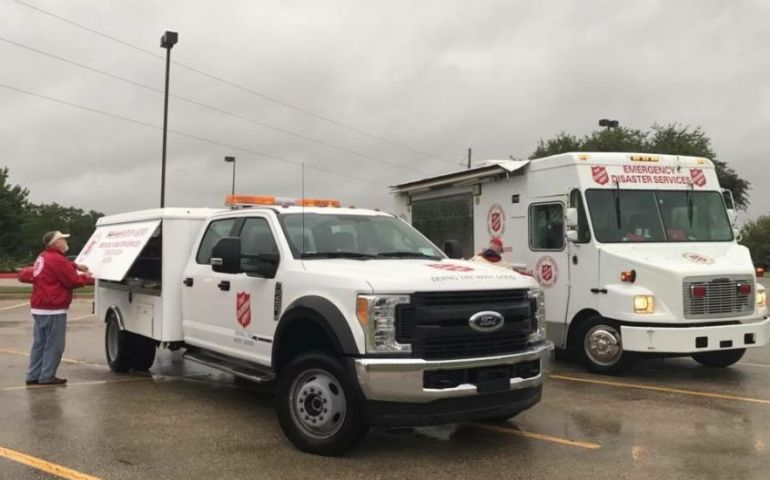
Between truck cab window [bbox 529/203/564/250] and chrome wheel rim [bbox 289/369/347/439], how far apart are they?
518cm

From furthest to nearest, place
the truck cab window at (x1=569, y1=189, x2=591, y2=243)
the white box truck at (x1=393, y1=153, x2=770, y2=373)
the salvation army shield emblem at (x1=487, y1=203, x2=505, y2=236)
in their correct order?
the salvation army shield emblem at (x1=487, y1=203, x2=505, y2=236) < the truck cab window at (x1=569, y1=189, x2=591, y2=243) < the white box truck at (x1=393, y1=153, x2=770, y2=373)

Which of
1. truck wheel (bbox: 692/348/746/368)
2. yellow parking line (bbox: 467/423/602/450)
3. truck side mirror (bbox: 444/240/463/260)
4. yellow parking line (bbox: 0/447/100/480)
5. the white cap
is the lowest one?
yellow parking line (bbox: 0/447/100/480)

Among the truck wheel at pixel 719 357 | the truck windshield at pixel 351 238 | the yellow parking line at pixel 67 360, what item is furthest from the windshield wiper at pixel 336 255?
the truck wheel at pixel 719 357

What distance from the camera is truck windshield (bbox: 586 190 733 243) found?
921 centimetres

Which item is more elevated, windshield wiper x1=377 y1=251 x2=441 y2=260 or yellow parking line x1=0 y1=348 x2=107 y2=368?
windshield wiper x1=377 y1=251 x2=441 y2=260

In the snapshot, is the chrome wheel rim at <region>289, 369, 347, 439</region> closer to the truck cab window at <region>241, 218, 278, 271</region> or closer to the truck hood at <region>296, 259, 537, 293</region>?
the truck hood at <region>296, 259, 537, 293</region>

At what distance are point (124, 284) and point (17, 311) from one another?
40.6 feet

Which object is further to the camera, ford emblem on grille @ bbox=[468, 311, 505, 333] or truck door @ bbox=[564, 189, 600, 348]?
truck door @ bbox=[564, 189, 600, 348]

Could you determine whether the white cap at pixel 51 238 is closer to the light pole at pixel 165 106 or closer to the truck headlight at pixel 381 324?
Result: the truck headlight at pixel 381 324

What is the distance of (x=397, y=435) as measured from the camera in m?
6.14

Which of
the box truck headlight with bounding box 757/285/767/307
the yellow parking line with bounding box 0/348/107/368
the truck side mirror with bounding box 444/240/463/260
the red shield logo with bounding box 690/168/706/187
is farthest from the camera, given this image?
the yellow parking line with bounding box 0/348/107/368

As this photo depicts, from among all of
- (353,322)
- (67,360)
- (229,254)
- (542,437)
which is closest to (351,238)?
(229,254)

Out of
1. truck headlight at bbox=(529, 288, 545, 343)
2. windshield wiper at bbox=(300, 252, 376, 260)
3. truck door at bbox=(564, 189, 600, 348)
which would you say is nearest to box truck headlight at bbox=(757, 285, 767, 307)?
truck door at bbox=(564, 189, 600, 348)

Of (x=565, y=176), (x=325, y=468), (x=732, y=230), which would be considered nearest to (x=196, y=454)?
(x=325, y=468)
